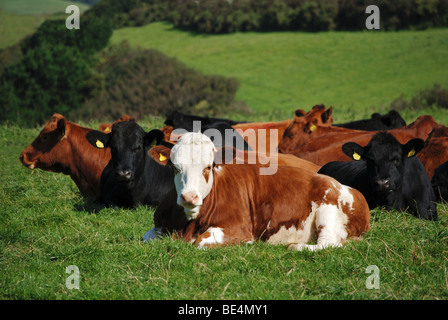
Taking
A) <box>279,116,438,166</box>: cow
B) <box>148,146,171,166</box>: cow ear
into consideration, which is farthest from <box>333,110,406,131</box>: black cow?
<box>148,146,171,166</box>: cow ear

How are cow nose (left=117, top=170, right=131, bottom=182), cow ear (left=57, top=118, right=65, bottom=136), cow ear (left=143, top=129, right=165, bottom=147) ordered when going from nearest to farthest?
cow nose (left=117, top=170, right=131, bottom=182) → cow ear (left=143, top=129, right=165, bottom=147) → cow ear (left=57, top=118, right=65, bottom=136)

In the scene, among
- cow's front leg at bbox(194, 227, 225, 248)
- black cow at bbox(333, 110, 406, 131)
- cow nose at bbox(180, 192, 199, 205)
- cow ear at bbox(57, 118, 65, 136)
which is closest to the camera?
cow nose at bbox(180, 192, 199, 205)

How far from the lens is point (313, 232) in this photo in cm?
605

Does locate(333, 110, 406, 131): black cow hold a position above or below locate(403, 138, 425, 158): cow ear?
below

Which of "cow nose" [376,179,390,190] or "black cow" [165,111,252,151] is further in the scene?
"black cow" [165,111,252,151]

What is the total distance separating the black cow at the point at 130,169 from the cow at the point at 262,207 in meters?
1.70

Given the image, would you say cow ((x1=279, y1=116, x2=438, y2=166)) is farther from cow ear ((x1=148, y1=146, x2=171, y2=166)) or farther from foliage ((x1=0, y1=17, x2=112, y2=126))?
foliage ((x1=0, y1=17, x2=112, y2=126))

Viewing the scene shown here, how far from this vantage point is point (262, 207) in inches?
242

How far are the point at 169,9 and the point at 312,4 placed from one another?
19.9 meters

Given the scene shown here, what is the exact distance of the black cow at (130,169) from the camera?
26.0 ft

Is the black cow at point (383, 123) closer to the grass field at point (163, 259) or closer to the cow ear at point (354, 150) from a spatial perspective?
the grass field at point (163, 259)

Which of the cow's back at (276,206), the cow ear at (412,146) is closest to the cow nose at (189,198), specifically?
the cow's back at (276,206)

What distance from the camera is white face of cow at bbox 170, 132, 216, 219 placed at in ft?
18.2

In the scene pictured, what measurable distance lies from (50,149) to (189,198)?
15.1 feet
